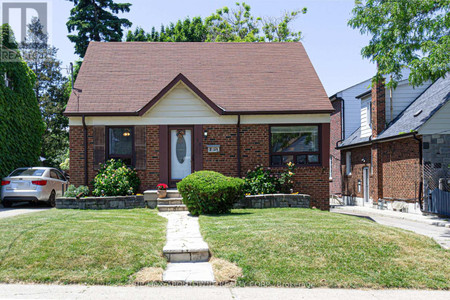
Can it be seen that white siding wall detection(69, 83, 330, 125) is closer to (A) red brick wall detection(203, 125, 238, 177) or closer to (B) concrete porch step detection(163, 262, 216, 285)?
(A) red brick wall detection(203, 125, 238, 177)

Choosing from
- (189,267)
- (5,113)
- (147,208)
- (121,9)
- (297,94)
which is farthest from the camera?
(121,9)

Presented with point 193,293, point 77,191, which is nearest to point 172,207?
point 77,191

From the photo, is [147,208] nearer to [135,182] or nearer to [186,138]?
[135,182]

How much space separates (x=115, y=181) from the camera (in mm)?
14602

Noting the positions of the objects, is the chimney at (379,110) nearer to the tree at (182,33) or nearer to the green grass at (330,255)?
the green grass at (330,255)

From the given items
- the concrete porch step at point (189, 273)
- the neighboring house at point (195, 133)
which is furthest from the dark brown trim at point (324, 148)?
the concrete porch step at point (189, 273)

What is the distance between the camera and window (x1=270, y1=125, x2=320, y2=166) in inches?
627

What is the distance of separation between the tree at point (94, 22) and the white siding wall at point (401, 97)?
20.3 meters

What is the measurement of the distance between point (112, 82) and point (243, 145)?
224 inches

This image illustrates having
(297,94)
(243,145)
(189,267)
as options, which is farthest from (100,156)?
(189,267)

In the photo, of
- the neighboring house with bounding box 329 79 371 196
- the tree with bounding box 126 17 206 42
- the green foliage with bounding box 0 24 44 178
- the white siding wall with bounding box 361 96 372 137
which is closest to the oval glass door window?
the green foliage with bounding box 0 24 44 178

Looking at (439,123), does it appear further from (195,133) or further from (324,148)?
(195,133)

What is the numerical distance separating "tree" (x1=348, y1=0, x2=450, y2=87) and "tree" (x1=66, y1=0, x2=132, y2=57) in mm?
21604

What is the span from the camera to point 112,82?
17125mm
